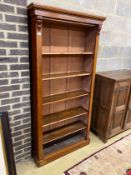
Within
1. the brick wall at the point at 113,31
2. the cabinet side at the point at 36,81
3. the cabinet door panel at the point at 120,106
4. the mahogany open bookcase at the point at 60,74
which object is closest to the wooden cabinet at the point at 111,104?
the cabinet door panel at the point at 120,106

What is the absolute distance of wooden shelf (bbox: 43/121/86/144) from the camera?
6.13ft


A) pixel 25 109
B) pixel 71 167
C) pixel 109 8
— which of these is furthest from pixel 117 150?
pixel 109 8

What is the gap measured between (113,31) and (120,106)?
123 cm

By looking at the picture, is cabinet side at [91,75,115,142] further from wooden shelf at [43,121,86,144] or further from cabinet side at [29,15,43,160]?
cabinet side at [29,15,43,160]

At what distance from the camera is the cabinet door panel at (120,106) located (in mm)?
2033

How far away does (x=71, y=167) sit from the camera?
5.76 ft

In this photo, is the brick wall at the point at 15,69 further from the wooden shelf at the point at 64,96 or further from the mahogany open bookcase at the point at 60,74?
the wooden shelf at the point at 64,96

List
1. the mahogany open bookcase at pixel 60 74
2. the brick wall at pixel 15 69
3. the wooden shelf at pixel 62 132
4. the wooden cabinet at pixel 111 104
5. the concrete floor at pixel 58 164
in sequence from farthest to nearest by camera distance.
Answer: the wooden cabinet at pixel 111 104, the wooden shelf at pixel 62 132, the concrete floor at pixel 58 164, the mahogany open bookcase at pixel 60 74, the brick wall at pixel 15 69

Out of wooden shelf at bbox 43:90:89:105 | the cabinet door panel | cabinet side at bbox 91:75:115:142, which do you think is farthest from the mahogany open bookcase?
the cabinet door panel

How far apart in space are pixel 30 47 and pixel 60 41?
433mm

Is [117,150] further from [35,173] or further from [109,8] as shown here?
[109,8]

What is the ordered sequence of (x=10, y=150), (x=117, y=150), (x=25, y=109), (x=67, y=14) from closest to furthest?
(x=10, y=150), (x=67, y=14), (x=25, y=109), (x=117, y=150)

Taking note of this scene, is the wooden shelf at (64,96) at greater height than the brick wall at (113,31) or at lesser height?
lesser

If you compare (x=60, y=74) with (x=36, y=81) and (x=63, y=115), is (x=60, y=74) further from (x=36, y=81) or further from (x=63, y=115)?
(x=63, y=115)
